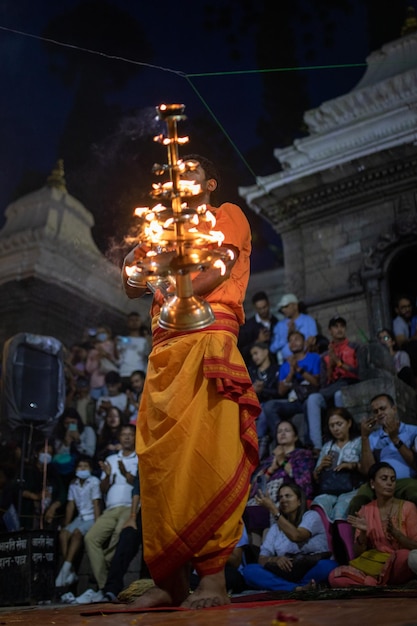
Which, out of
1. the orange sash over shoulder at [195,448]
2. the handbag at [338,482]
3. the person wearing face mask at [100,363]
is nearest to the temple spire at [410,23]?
the person wearing face mask at [100,363]

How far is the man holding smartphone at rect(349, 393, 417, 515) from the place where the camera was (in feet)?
19.3

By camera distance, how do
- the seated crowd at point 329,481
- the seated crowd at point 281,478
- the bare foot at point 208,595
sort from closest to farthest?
the bare foot at point 208,595 → the seated crowd at point 329,481 → the seated crowd at point 281,478

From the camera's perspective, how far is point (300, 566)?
5.32 metres

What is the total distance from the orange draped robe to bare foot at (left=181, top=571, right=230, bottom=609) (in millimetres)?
42

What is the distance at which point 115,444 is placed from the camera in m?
8.36

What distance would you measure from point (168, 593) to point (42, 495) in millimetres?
5050

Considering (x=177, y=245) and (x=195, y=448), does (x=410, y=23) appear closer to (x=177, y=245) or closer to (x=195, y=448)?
(x=177, y=245)

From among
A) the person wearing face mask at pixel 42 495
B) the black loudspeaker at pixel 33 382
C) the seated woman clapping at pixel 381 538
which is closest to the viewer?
the seated woman clapping at pixel 381 538

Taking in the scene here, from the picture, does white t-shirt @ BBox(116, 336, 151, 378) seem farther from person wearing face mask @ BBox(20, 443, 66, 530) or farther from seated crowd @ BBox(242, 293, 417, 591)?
seated crowd @ BBox(242, 293, 417, 591)

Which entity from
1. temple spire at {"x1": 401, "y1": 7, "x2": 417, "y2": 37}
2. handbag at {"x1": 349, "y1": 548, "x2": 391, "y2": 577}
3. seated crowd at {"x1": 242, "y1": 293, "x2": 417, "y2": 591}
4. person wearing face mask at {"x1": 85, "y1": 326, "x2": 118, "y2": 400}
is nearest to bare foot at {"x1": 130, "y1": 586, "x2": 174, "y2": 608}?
seated crowd at {"x1": 242, "y1": 293, "x2": 417, "y2": 591}

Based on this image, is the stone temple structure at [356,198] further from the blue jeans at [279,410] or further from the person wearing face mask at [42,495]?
the person wearing face mask at [42,495]

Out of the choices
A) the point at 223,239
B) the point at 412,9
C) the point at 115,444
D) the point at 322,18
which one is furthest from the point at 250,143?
the point at 223,239

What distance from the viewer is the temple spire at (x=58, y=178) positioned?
13336 millimetres

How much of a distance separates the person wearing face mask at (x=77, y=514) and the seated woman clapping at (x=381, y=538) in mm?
3251
